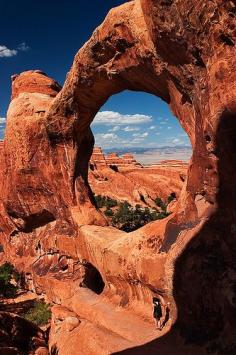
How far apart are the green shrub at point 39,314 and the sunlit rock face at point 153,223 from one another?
1.60ft

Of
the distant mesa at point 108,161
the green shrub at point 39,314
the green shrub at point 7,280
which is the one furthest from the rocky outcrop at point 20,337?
the distant mesa at point 108,161

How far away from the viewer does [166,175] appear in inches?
2168

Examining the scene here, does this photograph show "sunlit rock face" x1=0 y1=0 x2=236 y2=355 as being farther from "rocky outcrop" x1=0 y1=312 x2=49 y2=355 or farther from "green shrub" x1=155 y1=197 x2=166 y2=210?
"green shrub" x1=155 y1=197 x2=166 y2=210

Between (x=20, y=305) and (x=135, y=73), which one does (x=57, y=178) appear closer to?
(x=20, y=305)

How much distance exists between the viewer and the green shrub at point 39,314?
14.8 meters

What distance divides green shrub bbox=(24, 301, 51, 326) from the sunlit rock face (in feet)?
1.60

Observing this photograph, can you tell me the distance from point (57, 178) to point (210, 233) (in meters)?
9.97

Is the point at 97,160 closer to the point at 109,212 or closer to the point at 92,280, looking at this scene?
the point at 109,212

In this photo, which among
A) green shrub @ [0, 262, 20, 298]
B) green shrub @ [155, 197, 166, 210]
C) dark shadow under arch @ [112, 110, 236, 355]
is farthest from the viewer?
green shrub @ [155, 197, 166, 210]

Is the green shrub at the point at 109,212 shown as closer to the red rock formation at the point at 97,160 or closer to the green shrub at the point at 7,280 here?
the red rock formation at the point at 97,160

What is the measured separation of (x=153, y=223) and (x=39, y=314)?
6.12m

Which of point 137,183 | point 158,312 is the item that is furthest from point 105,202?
point 158,312

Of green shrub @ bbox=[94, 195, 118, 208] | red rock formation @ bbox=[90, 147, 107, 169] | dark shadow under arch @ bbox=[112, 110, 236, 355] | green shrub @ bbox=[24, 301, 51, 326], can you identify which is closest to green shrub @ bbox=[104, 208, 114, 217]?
green shrub @ bbox=[94, 195, 118, 208]

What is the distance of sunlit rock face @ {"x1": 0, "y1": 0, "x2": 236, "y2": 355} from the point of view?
8.84 metres
